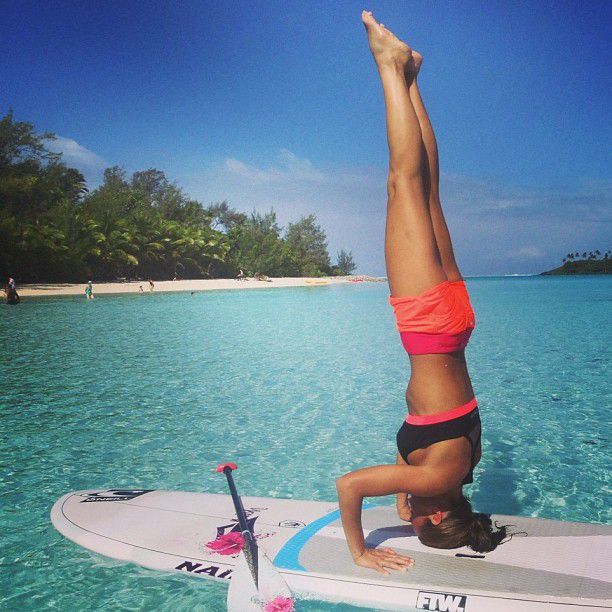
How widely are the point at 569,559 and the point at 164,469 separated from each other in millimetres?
3976

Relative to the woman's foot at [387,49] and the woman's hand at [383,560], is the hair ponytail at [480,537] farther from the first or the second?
the woman's foot at [387,49]

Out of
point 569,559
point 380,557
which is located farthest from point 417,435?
point 569,559

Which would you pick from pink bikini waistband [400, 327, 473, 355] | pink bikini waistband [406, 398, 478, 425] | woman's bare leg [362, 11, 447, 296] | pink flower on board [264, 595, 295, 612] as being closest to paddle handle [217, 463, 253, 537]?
pink flower on board [264, 595, 295, 612]

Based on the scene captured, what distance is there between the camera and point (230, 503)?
4137 mm

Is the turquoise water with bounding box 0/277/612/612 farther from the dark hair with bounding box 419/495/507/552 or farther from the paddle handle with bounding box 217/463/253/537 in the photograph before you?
the dark hair with bounding box 419/495/507/552

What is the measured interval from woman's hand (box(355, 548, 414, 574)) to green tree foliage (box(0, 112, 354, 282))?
38652 mm

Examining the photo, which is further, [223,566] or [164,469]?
[164,469]

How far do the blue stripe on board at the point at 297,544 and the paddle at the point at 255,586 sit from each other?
0.43ft

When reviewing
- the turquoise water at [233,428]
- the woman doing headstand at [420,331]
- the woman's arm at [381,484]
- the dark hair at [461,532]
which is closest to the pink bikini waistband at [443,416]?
the woman doing headstand at [420,331]

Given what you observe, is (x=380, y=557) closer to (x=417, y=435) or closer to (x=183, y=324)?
(x=417, y=435)

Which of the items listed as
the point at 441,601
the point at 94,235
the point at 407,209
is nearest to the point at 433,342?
the point at 407,209

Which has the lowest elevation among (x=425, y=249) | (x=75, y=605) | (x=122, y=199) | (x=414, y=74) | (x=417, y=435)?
(x=75, y=605)

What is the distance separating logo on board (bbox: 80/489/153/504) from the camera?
4.32m

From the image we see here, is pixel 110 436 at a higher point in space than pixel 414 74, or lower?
lower
